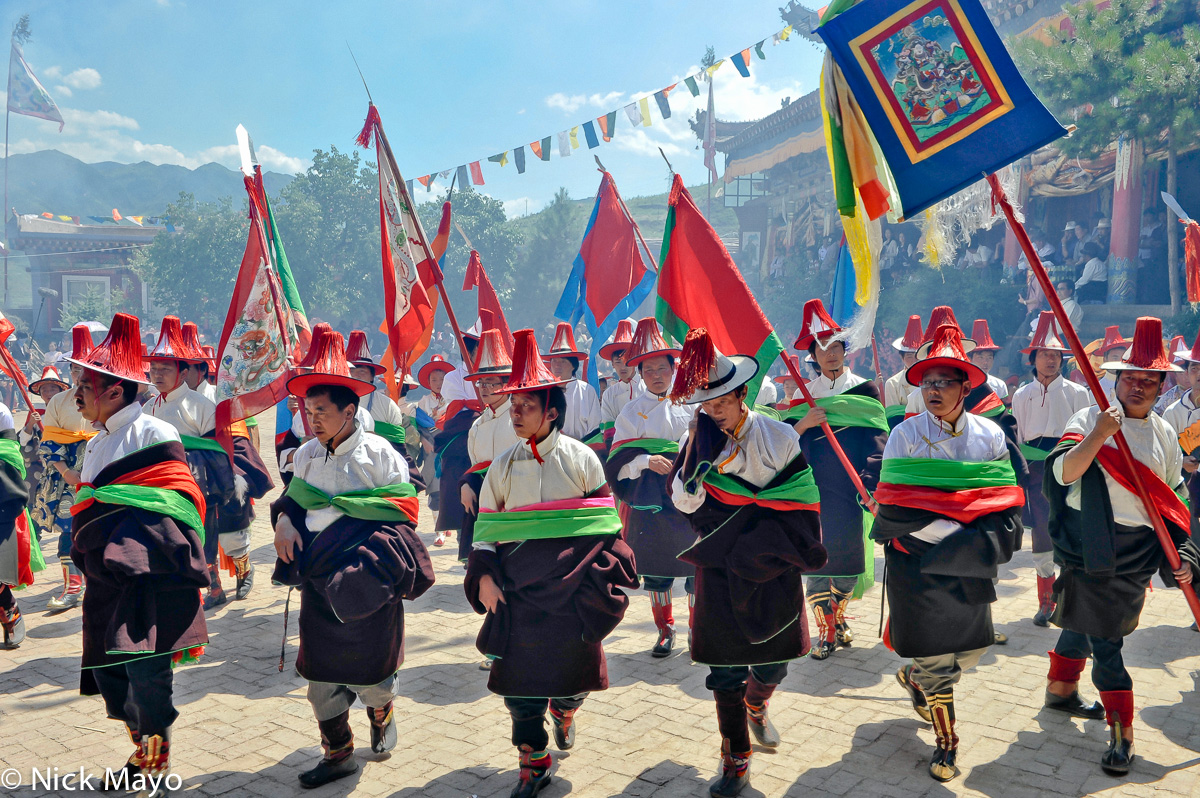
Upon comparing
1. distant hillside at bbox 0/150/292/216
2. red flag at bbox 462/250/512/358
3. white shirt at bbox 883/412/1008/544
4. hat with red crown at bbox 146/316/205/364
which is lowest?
white shirt at bbox 883/412/1008/544

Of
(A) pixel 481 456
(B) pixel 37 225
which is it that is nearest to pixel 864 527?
(A) pixel 481 456

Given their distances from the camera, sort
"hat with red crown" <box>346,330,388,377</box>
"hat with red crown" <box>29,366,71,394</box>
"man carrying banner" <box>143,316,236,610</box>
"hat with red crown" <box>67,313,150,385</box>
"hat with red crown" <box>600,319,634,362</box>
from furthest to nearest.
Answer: "hat with red crown" <box>600,319,634,362</box> < "hat with red crown" <box>29,366,71,394</box> < "hat with red crown" <box>346,330,388,377</box> < "man carrying banner" <box>143,316,236,610</box> < "hat with red crown" <box>67,313,150,385</box>

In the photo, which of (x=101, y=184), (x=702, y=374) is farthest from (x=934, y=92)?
(x=101, y=184)

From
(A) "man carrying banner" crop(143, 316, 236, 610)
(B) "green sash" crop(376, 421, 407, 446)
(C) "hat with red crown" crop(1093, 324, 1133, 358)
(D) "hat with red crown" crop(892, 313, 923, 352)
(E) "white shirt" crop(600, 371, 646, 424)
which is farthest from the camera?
(C) "hat with red crown" crop(1093, 324, 1133, 358)

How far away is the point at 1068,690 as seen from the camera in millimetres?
5238

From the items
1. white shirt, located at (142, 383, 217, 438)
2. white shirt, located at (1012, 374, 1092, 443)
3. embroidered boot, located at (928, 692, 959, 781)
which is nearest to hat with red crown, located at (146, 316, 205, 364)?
white shirt, located at (142, 383, 217, 438)

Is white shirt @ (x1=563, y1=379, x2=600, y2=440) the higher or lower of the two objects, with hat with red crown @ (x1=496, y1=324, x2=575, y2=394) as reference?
lower

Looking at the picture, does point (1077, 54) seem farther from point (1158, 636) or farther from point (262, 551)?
point (262, 551)

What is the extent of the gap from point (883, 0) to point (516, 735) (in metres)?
4.20

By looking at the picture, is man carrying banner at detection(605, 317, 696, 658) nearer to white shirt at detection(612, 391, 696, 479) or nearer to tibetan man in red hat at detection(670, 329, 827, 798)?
white shirt at detection(612, 391, 696, 479)

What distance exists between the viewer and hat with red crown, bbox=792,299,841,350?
651 cm

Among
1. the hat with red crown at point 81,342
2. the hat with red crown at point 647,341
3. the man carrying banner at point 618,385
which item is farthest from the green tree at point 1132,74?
the hat with red crown at point 81,342

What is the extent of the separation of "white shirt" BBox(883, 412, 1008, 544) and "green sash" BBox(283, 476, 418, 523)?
2.66m

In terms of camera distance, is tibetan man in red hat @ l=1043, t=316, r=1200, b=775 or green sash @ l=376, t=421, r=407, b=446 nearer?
tibetan man in red hat @ l=1043, t=316, r=1200, b=775
